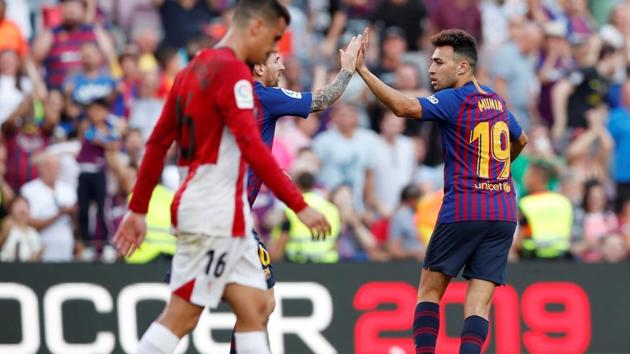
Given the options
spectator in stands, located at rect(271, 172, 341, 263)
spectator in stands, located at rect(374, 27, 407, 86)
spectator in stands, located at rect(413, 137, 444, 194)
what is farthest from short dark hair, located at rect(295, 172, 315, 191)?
spectator in stands, located at rect(374, 27, 407, 86)

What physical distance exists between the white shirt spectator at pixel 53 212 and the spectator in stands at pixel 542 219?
4931 millimetres

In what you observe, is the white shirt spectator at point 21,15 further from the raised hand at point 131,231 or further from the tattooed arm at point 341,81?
the raised hand at point 131,231

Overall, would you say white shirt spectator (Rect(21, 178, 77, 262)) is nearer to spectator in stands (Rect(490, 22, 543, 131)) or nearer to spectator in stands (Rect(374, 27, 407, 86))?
spectator in stands (Rect(374, 27, 407, 86))

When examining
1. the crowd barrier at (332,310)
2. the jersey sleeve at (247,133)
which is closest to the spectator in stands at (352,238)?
the crowd barrier at (332,310)

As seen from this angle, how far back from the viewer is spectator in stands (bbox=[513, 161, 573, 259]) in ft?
45.8

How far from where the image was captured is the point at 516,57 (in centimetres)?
1783

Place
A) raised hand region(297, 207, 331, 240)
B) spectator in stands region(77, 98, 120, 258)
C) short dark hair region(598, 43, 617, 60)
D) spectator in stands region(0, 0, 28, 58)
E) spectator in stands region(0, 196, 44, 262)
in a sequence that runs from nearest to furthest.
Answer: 1. raised hand region(297, 207, 331, 240)
2. spectator in stands region(0, 196, 44, 262)
3. spectator in stands region(77, 98, 120, 258)
4. spectator in stands region(0, 0, 28, 58)
5. short dark hair region(598, 43, 617, 60)

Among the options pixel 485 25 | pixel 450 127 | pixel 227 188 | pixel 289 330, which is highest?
pixel 485 25

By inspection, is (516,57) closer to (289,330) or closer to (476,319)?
(289,330)

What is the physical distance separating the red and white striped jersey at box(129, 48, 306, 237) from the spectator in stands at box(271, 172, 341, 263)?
661cm

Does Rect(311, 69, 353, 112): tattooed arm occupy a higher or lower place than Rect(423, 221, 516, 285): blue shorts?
higher

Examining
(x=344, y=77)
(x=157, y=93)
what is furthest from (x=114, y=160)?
(x=344, y=77)

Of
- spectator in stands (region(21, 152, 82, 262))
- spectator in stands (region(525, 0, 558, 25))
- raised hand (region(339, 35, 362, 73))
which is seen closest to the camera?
raised hand (region(339, 35, 362, 73))

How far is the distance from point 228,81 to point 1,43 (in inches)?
369
